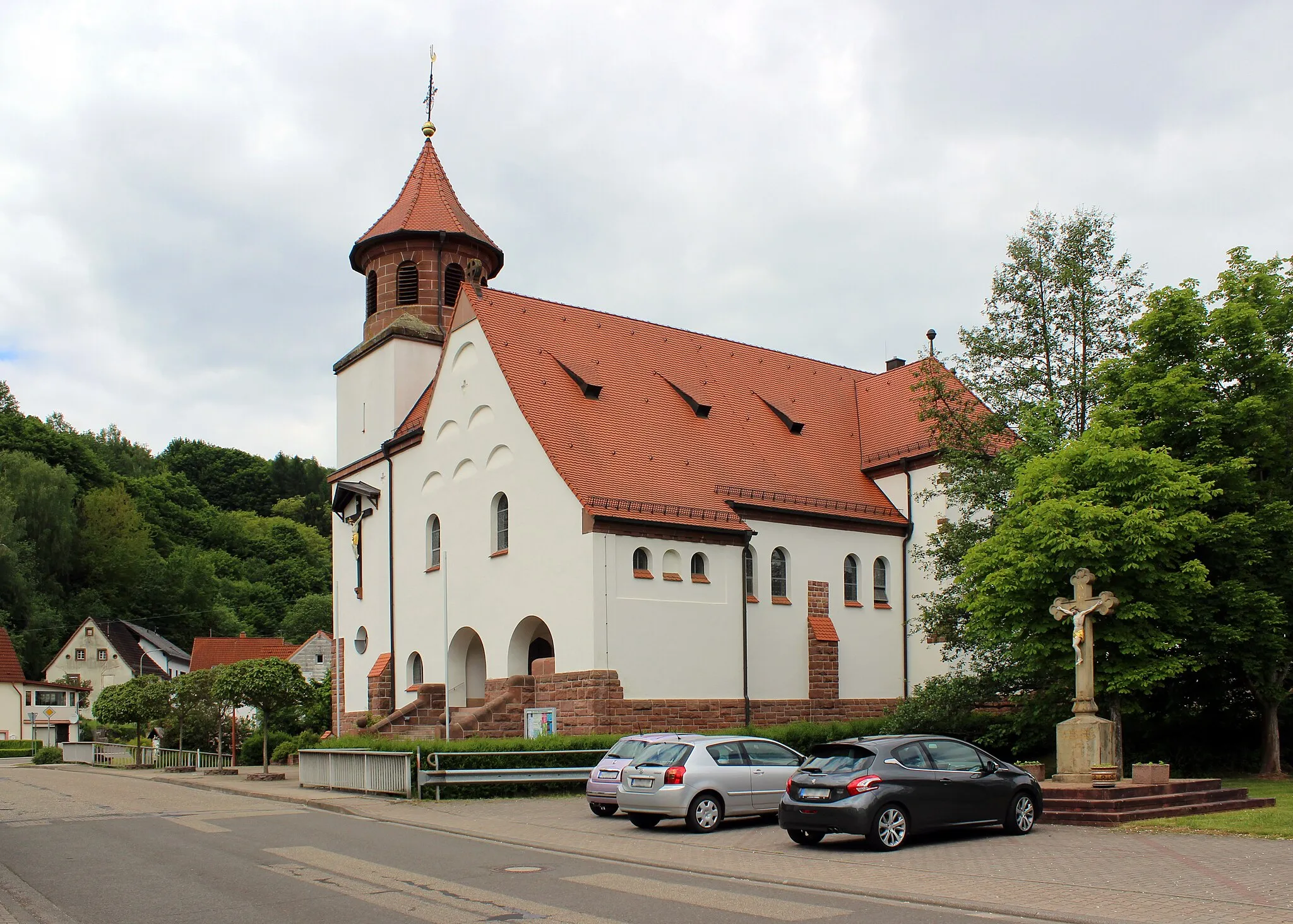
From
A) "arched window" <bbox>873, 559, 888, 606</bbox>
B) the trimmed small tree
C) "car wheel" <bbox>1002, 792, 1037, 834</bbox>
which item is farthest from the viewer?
"arched window" <bbox>873, 559, 888, 606</bbox>

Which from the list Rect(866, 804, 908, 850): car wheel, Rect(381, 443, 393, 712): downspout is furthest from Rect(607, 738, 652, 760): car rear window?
Rect(381, 443, 393, 712): downspout

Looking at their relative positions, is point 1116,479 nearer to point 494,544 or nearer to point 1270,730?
point 1270,730

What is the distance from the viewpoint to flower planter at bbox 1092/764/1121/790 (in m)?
17.7

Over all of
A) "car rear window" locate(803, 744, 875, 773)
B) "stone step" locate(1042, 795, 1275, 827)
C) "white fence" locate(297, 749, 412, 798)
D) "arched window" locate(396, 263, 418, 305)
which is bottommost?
"white fence" locate(297, 749, 412, 798)

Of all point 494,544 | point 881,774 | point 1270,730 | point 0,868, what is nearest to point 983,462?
point 1270,730

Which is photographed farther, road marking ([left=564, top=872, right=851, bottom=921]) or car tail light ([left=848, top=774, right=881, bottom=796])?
car tail light ([left=848, top=774, right=881, bottom=796])

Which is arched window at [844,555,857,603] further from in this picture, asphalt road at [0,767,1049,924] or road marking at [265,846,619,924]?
road marking at [265,846,619,924]

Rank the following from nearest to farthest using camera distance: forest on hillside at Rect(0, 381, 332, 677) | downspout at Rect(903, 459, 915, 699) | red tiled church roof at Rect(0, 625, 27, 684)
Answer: downspout at Rect(903, 459, 915, 699) < red tiled church roof at Rect(0, 625, 27, 684) < forest on hillside at Rect(0, 381, 332, 677)

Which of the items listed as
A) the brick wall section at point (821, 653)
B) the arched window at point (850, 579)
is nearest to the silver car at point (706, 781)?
the brick wall section at point (821, 653)

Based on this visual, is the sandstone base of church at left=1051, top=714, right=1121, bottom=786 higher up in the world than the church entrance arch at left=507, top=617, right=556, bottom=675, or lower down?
lower down

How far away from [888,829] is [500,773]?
33.1 ft

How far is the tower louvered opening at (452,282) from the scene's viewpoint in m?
37.3

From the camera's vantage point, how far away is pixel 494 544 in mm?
30062

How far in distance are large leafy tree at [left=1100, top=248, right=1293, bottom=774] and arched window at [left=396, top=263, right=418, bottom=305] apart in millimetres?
21285
